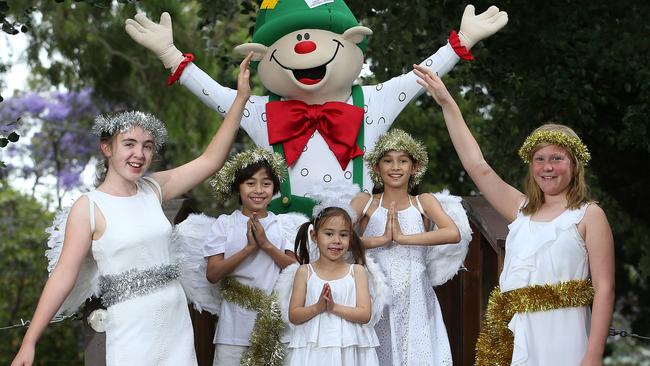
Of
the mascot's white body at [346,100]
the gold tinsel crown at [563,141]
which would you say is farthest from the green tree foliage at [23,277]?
the gold tinsel crown at [563,141]

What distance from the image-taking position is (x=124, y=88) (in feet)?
38.4

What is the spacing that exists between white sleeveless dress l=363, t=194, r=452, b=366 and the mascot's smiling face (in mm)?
926

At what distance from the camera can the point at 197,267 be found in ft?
16.8

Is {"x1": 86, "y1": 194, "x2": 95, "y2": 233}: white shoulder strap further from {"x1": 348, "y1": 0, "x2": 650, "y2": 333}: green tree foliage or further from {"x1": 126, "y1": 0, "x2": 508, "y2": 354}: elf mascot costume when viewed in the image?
{"x1": 348, "y1": 0, "x2": 650, "y2": 333}: green tree foliage

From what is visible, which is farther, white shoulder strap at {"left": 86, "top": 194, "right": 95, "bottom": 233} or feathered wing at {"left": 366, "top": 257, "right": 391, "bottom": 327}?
feathered wing at {"left": 366, "top": 257, "right": 391, "bottom": 327}

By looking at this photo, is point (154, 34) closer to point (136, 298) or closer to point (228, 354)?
point (228, 354)

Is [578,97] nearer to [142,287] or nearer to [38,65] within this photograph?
[142,287]

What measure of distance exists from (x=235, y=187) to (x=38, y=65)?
659 cm

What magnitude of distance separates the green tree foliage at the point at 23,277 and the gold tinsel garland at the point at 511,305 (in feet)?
22.5

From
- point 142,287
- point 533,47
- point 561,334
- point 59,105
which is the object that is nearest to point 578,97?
point 533,47

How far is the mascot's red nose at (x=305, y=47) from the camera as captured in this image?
5703 millimetres

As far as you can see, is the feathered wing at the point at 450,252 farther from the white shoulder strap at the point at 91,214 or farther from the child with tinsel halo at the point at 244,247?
the white shoulder strap at the point at 91,214

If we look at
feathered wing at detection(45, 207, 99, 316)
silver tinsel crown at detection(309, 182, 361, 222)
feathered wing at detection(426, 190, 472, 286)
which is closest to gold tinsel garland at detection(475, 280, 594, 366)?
feathered wing at detection(426, 190, 472, 286)

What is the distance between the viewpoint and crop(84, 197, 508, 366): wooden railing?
5348 millimetres
